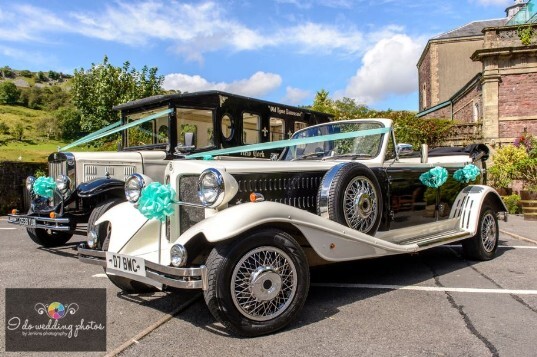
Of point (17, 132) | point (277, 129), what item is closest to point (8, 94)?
point (17, 132)

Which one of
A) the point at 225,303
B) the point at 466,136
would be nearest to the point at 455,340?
the point at 225,303

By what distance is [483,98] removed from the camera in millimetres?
18375

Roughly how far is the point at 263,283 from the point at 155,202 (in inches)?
42.5

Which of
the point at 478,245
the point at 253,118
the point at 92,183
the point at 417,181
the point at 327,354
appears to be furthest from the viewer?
the point at 253,118

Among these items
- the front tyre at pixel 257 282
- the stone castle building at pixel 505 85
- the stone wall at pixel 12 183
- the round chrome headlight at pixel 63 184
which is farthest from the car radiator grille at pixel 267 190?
the stone castle building at pixel 505 85

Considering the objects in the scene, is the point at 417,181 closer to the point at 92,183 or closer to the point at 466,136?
the point at 92,183

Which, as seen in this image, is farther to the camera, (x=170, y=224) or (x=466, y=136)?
(x=466, y=136)

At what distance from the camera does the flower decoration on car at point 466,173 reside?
622cm

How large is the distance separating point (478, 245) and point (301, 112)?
5070mm

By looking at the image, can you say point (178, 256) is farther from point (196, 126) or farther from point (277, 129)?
point (277, 129)

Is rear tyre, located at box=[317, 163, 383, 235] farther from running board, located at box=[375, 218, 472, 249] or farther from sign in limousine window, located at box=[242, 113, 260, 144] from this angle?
sign in limousine window, located at box=[242, 113, 260, 144]

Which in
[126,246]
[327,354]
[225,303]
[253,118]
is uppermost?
[253,118]

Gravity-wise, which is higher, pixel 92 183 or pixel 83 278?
pixel 92 183

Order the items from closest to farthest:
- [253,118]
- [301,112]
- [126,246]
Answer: [126,246] → [253,118] → [301,112]
